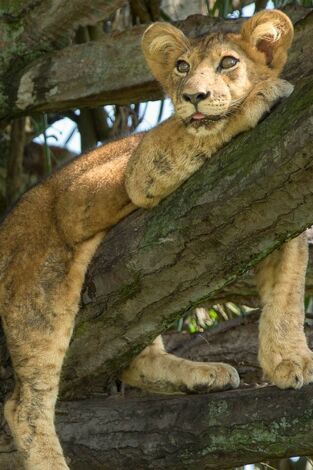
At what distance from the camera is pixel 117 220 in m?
7.62

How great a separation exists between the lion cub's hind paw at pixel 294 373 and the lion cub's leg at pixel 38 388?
4.44ft

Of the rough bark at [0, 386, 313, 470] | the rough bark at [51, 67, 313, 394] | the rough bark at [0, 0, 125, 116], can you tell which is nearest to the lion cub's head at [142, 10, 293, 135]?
the rough bark at [51, 67, 313, 394]

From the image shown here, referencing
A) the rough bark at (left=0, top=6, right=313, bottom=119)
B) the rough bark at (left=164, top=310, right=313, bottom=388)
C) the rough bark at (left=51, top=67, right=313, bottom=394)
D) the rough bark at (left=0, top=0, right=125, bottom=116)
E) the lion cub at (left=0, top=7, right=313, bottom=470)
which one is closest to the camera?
the rough bark at (left=51, top=67, right=313, bottom=394)

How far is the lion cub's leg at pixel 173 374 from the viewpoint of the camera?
8031 millimetres

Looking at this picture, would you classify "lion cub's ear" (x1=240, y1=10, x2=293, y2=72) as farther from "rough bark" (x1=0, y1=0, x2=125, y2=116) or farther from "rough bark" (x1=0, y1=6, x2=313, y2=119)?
"rough bark" (x1=0, y1=0, x2=125, y2=116)

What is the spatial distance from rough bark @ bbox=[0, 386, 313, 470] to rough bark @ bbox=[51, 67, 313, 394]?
0.40 metres

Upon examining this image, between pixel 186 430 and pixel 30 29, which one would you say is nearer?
pixel 186 430

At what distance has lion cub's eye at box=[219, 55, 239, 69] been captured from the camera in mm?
7312

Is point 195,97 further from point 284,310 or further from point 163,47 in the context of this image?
point 284,310

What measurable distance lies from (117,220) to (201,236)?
3.29 feet

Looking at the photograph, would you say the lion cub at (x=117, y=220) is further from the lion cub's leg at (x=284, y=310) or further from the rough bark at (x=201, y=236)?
the rough bark at (x=201, y=236)

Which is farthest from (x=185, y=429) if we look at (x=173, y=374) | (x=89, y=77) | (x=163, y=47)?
(x=89, y=77)

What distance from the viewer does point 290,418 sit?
23.0 feet

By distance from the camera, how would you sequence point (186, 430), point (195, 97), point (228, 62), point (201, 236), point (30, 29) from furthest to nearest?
point (30, 29) → point (186, 430) → point (228, 62) → point (195, 97) → point (201, 236)
